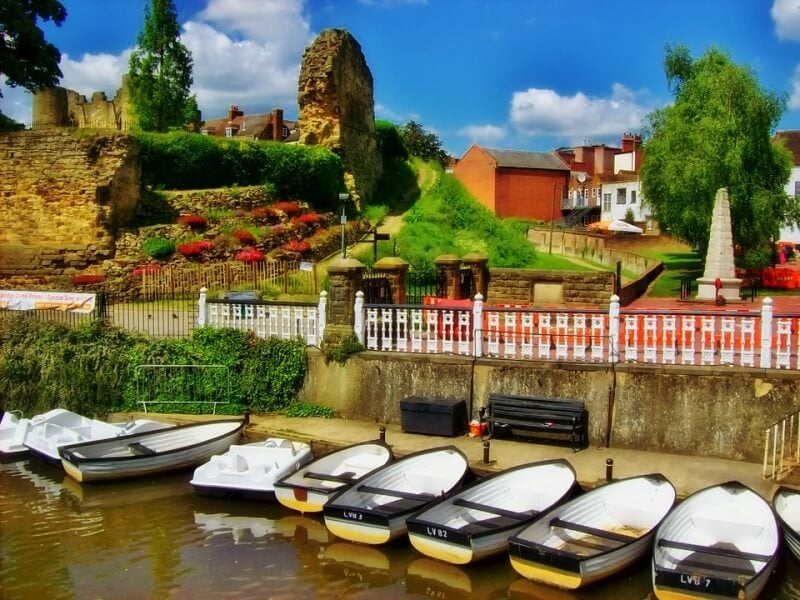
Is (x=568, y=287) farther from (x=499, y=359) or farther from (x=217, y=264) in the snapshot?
(x=217, y=264)

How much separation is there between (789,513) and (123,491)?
9.71 meters

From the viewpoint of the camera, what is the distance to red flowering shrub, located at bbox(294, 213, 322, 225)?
3009 cm

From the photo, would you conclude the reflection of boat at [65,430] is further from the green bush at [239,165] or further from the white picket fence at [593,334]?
the green bush at [239,165]

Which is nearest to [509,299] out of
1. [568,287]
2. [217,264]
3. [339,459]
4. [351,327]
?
[568,287]

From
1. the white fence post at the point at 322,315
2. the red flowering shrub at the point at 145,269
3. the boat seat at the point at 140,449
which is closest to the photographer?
the boat seat at the point at 140,449

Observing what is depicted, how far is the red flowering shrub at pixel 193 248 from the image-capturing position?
25938mm

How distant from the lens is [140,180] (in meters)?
29.1

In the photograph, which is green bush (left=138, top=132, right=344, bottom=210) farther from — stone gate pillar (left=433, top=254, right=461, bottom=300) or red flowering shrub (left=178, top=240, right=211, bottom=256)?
stone gate pillar (left=433, top=254, right=461, bottom=300)

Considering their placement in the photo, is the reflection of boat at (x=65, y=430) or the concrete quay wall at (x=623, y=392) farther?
→ the reflection of boat at (x=65, y=430)

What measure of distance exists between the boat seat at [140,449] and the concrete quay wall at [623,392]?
3.58 m

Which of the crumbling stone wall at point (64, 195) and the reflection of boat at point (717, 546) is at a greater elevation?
the crumbling stone wall at point (64, 195)

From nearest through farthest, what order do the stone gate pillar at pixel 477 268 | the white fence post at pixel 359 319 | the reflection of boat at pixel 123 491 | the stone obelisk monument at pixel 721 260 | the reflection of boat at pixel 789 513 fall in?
A: the reflection of boat at pixel 789 513
the reflection of boat at pixel 123 491
the white fence post at pixel 359 319
the stone gate pillar at pixel 477 268
the stone obelisk monument at pixel 721 260

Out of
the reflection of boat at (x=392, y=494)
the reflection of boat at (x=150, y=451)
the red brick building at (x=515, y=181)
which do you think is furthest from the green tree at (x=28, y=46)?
the red brick building at (x=515, y=181)

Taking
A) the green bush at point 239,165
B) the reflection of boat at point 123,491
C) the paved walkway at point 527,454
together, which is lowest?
the reflection of boat at point 123,491
